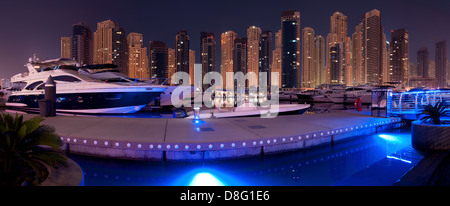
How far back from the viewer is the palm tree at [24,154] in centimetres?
331

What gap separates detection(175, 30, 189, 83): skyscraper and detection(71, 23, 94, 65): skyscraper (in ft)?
173

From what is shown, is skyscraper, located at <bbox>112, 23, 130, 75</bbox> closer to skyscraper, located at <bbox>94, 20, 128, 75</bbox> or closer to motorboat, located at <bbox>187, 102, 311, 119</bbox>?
skyscraper, located at <bbox>94, 20, 128, 75</bbox>

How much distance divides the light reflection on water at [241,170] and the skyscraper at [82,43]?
518 ft

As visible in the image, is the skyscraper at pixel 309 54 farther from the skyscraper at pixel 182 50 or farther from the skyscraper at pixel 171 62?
the skyscraper at pixel 171 62

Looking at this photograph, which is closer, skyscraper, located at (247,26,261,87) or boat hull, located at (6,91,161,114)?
boat hull, located at (6,91,161,114)

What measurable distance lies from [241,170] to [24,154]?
4155mm

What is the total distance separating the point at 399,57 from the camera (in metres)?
162

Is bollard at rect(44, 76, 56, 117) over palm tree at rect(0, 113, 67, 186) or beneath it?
over

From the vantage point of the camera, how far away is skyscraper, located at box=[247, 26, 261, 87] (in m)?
169

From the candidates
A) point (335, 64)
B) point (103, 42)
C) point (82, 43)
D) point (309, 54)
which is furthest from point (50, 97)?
point (309, 54)

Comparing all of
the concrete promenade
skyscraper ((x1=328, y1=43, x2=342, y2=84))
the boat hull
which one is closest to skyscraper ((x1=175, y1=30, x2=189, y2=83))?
skyscraper ((x1=328, y1=43, x2=342, y2=84))

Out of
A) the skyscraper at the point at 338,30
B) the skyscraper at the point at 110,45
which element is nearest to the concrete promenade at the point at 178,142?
the skyscraper at the point at 110,45

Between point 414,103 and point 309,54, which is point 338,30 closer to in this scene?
point 309,54
